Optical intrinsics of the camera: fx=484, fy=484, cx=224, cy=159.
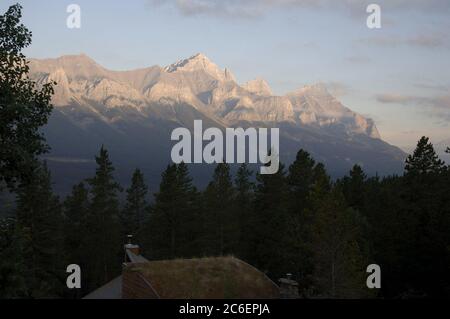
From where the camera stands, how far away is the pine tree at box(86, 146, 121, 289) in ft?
186

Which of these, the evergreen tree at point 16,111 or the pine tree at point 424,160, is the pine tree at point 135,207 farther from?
the evergreen tree at point 16,111

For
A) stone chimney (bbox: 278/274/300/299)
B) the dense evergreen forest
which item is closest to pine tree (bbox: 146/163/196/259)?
the dense evergreen forest

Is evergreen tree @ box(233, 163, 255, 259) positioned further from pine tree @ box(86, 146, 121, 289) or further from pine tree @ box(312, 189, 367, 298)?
pine tree @ box(312, 189, 367, 298)

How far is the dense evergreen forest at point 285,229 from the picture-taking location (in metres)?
35.5

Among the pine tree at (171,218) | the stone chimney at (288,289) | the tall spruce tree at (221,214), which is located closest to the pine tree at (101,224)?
the pine tree at (171,218)

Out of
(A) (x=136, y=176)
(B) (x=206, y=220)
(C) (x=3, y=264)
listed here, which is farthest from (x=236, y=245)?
(C) (x=3, y=264)

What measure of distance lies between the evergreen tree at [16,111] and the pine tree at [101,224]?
139 ft

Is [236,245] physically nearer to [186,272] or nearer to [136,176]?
[136,176]

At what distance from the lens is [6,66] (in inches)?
551

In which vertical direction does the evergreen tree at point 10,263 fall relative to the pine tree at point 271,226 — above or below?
above

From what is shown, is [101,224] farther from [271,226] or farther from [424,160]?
[424,160]

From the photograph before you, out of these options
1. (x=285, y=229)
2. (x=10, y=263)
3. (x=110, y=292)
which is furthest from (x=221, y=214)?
(x=10, y=263)

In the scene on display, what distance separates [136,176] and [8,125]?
182 ft

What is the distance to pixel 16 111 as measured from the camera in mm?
13297
